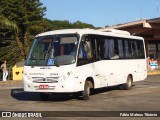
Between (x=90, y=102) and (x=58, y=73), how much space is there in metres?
1.53

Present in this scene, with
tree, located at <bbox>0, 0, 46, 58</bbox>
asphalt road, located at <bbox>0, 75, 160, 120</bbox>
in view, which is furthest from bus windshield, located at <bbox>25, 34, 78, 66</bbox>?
tree, located at <bbox>0, 0, 46, 58</bbox>

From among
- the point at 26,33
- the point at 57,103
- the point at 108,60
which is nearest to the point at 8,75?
the point at 26,33

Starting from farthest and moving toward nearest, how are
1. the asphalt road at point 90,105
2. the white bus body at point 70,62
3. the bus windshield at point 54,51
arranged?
the bus windshield at point 54,51 < the white bus body at point 70,62 < the asphalt road at point 90,105

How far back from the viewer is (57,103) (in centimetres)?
1568

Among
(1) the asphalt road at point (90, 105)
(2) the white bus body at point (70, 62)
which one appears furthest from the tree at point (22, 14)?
(1) the asphalt road at point (90, 105)

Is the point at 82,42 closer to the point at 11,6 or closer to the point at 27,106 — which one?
the point at 27,106

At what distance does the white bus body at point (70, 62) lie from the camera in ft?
51.3

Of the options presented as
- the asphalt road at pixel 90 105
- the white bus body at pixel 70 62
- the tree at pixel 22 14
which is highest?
the tree at pixel 22 14

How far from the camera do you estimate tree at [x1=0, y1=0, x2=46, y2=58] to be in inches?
1839

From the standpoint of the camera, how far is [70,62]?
15742mm

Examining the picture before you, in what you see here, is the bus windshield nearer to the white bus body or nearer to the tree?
the white bus body

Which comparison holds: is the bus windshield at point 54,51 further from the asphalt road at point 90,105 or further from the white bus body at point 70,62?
the asphalt road at point 90,105

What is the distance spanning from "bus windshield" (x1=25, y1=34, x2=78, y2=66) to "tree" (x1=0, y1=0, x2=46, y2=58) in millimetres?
29070

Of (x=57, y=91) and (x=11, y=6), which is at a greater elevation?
(x=11, y=6)
